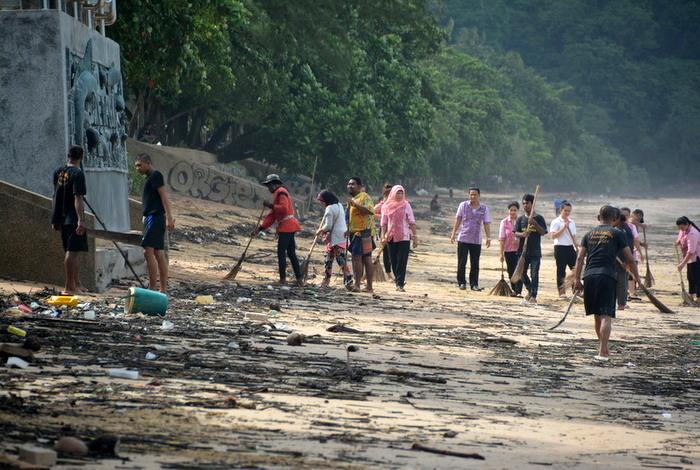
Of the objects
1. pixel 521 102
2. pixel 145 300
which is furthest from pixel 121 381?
pixel 521 102

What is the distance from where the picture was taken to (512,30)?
6280 inches

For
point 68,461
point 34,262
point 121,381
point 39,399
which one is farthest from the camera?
point 34,262

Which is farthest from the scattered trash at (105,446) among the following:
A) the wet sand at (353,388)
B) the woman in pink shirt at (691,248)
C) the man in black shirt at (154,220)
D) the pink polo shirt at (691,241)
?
the pink polo shirt at (691,241)

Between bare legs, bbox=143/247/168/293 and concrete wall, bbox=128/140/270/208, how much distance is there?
18127mm

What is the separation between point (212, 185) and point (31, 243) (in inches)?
882

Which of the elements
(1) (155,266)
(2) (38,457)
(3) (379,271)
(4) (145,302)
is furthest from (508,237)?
(2) (38,457)

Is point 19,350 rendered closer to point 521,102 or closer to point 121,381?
point 121,381

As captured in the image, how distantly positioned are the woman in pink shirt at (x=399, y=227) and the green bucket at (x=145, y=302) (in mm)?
7179

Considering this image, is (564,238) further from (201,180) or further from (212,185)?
(212,185)

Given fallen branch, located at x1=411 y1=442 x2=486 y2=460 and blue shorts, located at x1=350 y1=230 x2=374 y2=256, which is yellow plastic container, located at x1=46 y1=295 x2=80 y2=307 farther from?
fallen branch, located at x1=411 y1=442 x2=486 y2=460

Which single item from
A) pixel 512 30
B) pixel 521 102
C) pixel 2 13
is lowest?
pixel 2 13

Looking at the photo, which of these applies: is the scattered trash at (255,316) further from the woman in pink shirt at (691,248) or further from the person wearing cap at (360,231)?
the woman in pink shirt at (691,248)

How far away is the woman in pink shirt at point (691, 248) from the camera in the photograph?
1991cm

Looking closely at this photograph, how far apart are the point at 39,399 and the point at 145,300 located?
496 centimetres
